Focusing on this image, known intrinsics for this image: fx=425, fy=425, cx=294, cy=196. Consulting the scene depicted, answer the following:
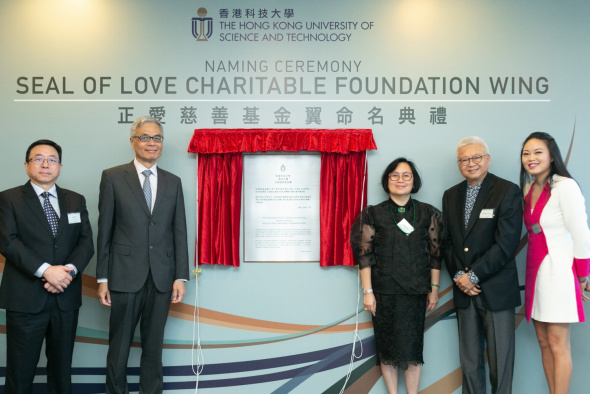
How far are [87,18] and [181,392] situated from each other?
110 inches

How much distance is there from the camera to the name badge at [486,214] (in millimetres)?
2633

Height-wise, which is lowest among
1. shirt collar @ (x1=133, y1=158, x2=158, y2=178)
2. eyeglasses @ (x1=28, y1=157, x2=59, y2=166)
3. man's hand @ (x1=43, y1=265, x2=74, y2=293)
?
man's hand @ (x1=43, y1=265, x2=74, y2=293)

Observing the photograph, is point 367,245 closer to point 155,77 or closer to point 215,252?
point 215,252

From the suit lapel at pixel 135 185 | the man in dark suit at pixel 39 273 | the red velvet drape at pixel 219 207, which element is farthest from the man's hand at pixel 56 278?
the red velvet drape at pixel 219 207

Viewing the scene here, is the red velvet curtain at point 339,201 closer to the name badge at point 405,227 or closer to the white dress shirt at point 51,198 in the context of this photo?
the name badge at point 405,227

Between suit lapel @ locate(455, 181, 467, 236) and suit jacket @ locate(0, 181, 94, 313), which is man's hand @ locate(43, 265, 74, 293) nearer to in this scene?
suit jacket @ locate(0, 181, 94, 313)

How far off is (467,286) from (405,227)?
Answer: 1.69 ft

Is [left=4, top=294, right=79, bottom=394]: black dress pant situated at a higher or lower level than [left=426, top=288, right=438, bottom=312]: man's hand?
lower

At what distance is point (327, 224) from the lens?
3031 mm

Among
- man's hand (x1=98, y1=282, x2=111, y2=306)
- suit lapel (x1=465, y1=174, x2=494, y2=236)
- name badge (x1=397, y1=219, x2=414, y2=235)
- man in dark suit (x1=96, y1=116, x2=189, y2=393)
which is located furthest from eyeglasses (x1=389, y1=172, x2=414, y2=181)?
man's hand (x1=98, y1=282, x2=111, y2=306)

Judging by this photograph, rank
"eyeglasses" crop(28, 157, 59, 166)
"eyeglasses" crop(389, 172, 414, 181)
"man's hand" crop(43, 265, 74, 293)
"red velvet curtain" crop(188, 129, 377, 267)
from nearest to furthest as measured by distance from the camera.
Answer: "man's hand" crop(43, 265, 74, 293)
"eyeglasses" crop(28, 157, 59, 166)
"eyeglasses" crop(389, 172, 414, 181)
"red velvet curtain" crop(188, 129, 377, 267)

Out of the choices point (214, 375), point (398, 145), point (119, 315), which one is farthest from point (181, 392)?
point (398, 145)

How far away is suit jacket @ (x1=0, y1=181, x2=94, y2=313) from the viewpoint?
8.05 ft

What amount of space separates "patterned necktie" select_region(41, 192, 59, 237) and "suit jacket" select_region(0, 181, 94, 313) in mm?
27
